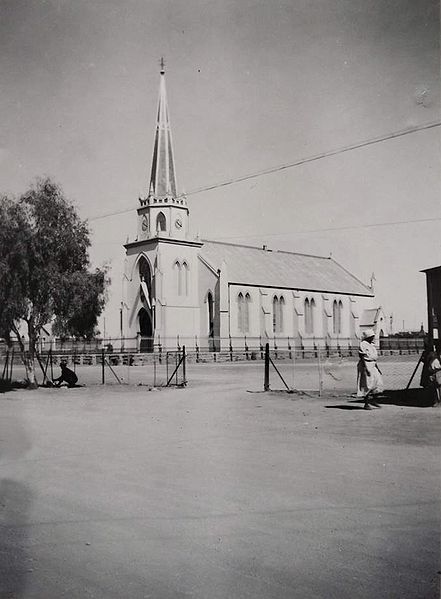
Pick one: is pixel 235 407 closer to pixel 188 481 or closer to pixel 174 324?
pixel 188 481

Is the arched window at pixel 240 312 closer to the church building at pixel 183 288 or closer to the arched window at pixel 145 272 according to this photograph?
the church building at pixel 183 288

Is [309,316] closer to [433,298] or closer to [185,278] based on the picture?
[185,278]

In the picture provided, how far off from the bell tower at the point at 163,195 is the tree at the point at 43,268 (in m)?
32.0

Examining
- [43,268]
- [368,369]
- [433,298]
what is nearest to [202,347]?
[43,268]

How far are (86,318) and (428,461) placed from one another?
1786 centimetres

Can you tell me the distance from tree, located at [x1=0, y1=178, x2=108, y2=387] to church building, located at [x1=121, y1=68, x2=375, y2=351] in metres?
27.5

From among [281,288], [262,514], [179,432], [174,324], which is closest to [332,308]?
[281,288]

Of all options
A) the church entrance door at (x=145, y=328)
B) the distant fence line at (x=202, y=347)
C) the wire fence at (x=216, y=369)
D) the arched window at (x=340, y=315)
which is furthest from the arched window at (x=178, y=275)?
the arched window at (x=340, y=315)

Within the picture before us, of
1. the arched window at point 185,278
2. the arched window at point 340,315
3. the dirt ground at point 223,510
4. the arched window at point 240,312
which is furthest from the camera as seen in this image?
the arched window at point 340,315

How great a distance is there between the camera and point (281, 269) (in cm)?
6944

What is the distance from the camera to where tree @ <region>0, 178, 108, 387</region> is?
21734 mm

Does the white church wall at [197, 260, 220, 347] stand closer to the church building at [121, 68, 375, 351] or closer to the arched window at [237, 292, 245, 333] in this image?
the church building at [121, 68, 375, 351]

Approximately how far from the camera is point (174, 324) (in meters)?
55.0

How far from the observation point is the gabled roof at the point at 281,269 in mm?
62656
